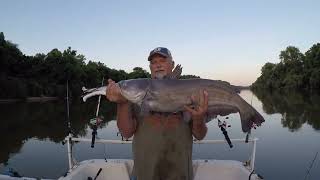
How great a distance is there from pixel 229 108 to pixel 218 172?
3.28m

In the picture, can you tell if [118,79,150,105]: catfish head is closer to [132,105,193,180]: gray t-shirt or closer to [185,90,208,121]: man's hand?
[132,105,193,180]: gray t-shirt

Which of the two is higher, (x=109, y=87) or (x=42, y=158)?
(x=109, y=87)

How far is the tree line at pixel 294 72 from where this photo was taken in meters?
94.1

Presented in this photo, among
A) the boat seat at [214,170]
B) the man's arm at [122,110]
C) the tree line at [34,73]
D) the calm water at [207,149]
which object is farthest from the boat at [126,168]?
the tree line at [34,73]

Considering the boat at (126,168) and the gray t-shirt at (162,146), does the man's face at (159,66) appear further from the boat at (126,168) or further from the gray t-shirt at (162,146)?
the boat at (126,168)

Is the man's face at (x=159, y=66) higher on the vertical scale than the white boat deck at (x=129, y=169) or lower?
higher


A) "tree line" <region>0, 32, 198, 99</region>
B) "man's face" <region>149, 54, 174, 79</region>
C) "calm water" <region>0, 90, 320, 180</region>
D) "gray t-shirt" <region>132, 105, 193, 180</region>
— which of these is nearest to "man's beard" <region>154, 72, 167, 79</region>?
"man's face" <region>149, 54, 174, 79</region>

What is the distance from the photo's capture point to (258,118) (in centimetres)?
427

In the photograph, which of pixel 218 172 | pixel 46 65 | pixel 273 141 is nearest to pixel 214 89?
pixel 218 172

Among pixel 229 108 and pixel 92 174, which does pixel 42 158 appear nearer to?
pixel 92 174

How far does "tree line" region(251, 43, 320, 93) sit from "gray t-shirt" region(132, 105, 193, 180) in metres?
87.9

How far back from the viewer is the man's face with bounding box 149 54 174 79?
4.26m

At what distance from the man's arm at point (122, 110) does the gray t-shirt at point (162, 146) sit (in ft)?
0.23

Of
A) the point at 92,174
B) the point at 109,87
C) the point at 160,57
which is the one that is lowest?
the point at 92,174
